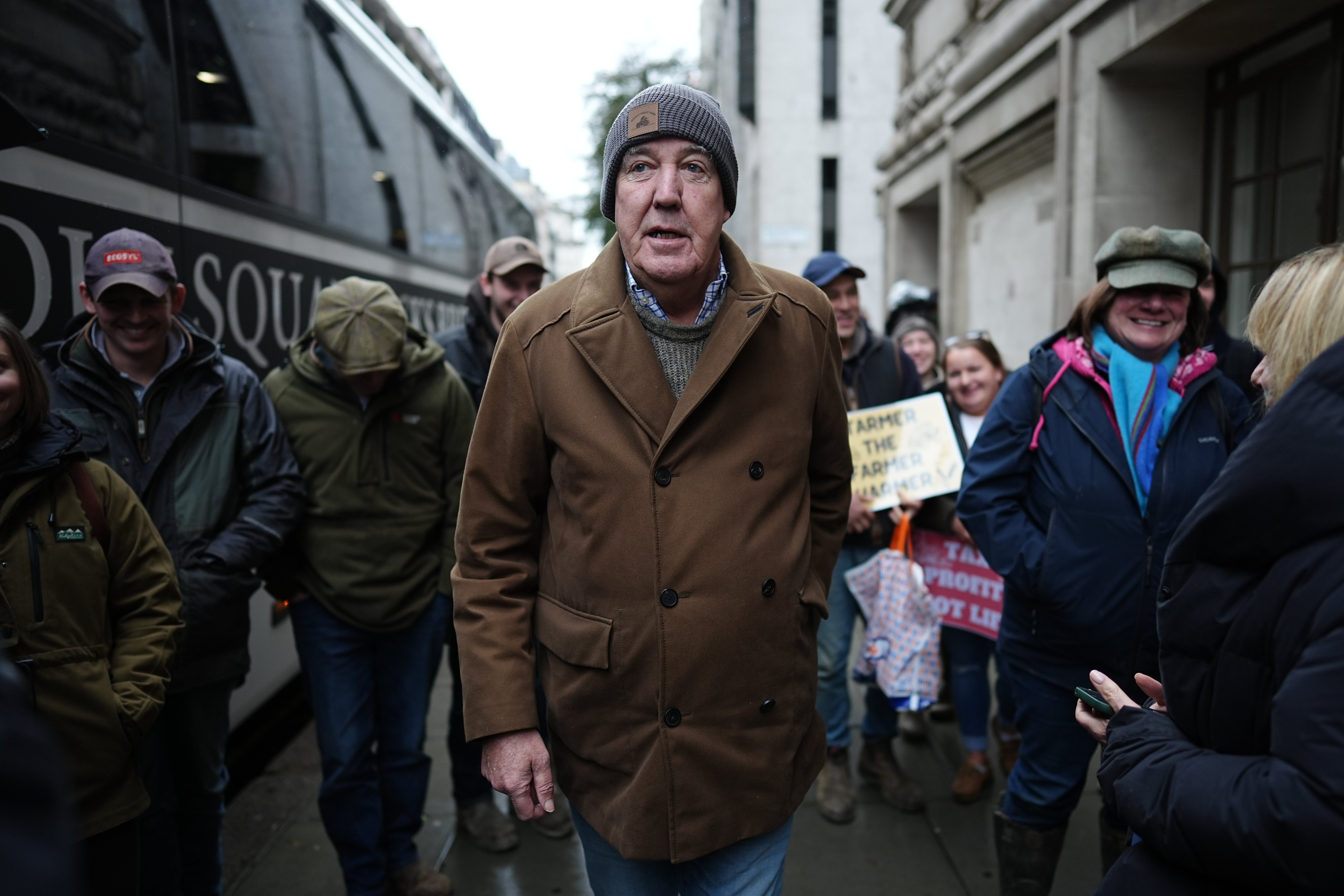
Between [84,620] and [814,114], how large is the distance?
28.4m

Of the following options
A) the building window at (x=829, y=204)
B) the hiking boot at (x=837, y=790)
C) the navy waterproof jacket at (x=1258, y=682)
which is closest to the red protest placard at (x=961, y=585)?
the hiking boot at (x=837, y=790)

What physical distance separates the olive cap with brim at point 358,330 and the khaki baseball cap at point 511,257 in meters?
1.19

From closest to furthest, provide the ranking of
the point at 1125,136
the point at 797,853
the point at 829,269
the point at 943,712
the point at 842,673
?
1. the point at 797,853
2. the point at 842,673
3. the point at 829,269
4. the point at 943,712
5. the point at 1125,136

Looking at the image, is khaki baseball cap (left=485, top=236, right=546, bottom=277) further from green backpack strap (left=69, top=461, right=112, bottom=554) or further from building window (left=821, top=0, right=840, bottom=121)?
building window (left=821, top=0, right=840, bottom=121)

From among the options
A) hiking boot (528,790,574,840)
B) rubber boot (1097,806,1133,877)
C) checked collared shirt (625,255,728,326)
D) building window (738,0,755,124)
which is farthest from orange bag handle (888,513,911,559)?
building window (738,0,755,124)

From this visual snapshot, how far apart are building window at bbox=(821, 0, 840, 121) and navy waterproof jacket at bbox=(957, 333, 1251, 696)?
27.3 m

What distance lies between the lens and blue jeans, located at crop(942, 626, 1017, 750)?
4270 mm

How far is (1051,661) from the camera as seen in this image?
114 inches

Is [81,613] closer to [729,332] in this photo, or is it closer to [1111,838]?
[729,332]

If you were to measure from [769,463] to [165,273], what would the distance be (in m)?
2.03

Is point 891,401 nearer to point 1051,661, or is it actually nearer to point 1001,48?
point 1051,661

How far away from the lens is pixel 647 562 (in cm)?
193

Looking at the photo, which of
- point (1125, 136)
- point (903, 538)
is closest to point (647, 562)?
point (903, 538)

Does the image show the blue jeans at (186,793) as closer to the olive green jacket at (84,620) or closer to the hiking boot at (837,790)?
the olive green jacket at (84,620)
